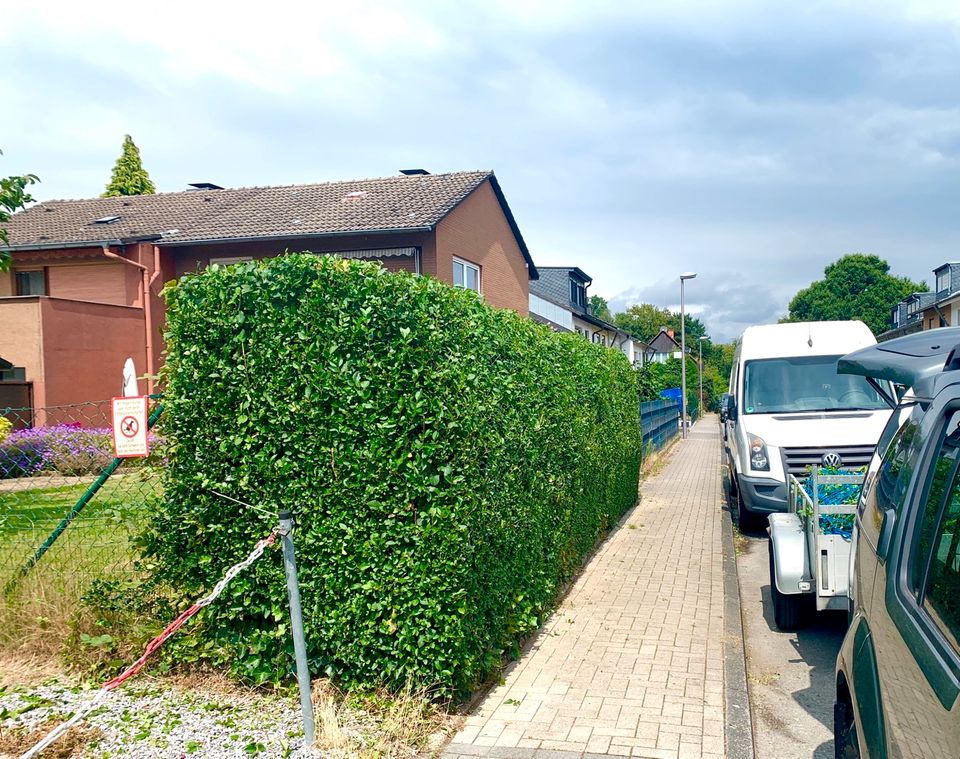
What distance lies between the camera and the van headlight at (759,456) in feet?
34.3

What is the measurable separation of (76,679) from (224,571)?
1.13 metres

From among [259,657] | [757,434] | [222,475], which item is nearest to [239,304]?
[222,475]

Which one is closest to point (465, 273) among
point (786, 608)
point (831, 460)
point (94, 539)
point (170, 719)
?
point (831, 460)

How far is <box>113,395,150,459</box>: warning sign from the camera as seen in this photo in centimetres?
488

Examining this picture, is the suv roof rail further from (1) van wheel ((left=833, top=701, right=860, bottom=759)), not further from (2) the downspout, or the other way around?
(2) the downspout

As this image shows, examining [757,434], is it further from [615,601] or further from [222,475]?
[222,475]

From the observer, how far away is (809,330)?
38.5 ft

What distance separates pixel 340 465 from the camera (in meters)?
4.41

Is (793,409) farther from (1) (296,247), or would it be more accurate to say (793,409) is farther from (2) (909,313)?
(2) (909,313)

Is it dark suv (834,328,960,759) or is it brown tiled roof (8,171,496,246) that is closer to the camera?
dark suv (834,328,960,759)

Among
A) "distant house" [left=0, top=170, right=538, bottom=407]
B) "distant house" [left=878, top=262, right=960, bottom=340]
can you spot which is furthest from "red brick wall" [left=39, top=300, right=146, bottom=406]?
"distant house" [left=878, top=262, right=960, bottom=340]

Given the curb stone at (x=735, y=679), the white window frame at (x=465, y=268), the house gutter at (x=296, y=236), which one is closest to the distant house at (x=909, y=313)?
the white window frame at (x=465, y=268)

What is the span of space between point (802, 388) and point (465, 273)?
583 inches

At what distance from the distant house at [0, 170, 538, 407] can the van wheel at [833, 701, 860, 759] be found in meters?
17.9
